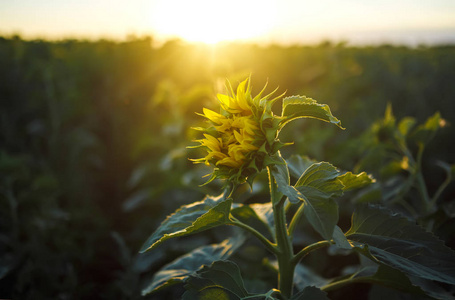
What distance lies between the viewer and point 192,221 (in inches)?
36.0

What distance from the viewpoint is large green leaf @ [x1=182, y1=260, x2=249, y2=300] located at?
0.85 meters

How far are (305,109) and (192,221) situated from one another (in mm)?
350

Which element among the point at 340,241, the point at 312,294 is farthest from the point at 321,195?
the point at 312,294

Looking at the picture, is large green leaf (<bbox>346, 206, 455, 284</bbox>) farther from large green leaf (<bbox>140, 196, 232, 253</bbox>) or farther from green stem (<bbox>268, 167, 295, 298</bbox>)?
large green leaf (<bbox>140, 196, 232, 253</bbox>)

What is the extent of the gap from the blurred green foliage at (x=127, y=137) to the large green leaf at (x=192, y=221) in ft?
1.64

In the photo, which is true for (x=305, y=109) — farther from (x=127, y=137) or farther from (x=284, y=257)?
(x=127, y=137)

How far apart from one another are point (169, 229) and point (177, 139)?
7.43ft

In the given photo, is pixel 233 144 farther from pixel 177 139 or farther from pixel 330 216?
pixel 177 139

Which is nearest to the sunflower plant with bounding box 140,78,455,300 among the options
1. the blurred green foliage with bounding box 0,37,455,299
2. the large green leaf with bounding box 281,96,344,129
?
the large green leaf with bounding box 281,96,344,129

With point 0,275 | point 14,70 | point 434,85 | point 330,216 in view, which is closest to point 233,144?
point 330,216

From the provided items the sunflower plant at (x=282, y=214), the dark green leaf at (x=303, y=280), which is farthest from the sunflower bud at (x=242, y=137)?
the dark green leaf at (x=303, y=280)

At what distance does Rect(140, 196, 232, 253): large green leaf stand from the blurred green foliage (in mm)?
499

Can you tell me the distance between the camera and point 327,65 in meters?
5.38

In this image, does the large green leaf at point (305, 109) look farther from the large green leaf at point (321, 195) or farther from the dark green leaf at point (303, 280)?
the dark green leaf at point (303, 280)
